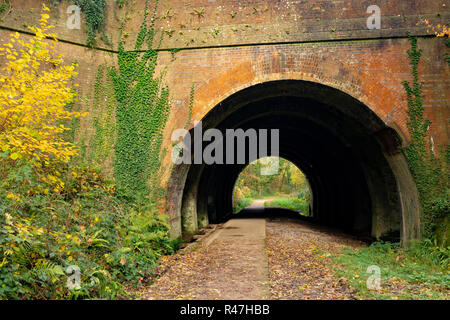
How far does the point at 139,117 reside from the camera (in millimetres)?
9891

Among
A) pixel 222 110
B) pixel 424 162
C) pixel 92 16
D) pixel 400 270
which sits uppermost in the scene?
pixel 92 16

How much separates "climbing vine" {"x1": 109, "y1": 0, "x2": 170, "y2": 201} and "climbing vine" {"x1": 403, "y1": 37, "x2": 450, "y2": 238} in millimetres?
7134

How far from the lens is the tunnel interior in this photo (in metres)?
9.88

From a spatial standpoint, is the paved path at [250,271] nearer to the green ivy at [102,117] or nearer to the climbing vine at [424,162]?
the climbing vine at [424,162]

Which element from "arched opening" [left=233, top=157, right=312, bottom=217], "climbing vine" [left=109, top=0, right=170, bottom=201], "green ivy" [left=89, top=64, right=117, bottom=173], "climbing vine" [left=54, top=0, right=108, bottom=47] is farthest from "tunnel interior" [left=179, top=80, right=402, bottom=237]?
"arched opening" [left=233, top=157, right=312, bottom=217]

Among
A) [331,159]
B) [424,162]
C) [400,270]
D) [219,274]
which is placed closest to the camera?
[219,274]

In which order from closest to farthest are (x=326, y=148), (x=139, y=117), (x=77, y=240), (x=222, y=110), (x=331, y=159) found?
(x=77, y=240) → (x=139, y=117) → (x=222, y=110) → (x=326, y=148) → (x=331, y=159)

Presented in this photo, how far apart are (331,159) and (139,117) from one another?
1079 cm

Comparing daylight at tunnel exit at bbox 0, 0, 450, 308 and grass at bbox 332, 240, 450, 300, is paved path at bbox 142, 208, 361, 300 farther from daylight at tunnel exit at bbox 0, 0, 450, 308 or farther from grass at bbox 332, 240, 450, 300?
grass at bbox 332, 240, 450, 300

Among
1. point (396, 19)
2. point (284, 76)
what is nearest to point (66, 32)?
point (284, 76)

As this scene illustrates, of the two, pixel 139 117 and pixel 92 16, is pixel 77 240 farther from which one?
pixel 92 16

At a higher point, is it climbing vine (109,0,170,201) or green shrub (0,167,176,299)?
climbing vine (109,0,170,201)

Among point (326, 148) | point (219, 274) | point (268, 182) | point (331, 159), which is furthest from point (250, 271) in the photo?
point (268, 182)

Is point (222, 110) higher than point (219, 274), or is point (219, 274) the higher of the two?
point (222, 110)
